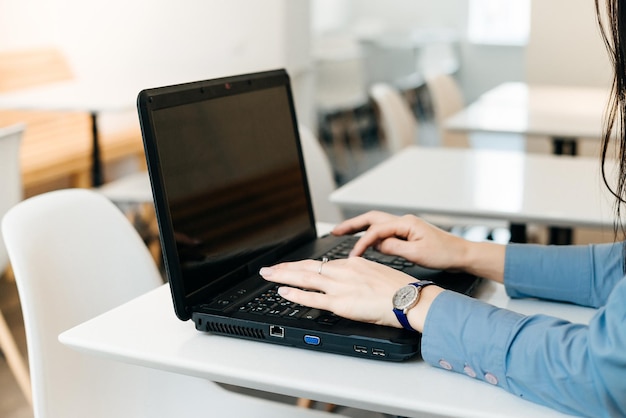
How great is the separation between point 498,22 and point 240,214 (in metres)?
5.74

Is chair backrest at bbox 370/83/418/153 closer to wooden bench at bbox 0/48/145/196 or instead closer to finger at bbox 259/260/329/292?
wooden bench at bbox 0/48/145/196

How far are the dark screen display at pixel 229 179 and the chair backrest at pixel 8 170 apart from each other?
140 centimetres

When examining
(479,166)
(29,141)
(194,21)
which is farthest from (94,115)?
(479,166)

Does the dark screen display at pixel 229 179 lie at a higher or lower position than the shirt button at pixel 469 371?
higher

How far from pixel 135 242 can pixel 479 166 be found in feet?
3.72

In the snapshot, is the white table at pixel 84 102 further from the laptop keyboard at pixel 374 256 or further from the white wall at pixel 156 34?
the laptop keyboard at pixel 374 256

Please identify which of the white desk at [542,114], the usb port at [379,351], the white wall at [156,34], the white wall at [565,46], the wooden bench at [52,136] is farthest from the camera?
the white wall at [156,34]

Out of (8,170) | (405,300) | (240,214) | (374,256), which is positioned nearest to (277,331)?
(405,300)

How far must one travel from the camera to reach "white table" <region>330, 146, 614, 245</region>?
1.89 metres

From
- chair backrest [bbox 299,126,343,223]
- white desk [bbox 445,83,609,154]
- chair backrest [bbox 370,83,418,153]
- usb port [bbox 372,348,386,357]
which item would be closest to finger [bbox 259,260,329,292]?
usb port [bbox 372,348,386,357]

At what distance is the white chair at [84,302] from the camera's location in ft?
4.36

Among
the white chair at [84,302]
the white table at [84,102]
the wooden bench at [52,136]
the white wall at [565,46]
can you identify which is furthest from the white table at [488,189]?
the white wall at [565,46]

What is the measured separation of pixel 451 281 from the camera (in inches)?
52.4

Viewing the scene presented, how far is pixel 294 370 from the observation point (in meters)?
1.03
